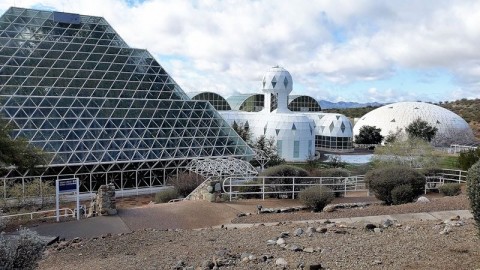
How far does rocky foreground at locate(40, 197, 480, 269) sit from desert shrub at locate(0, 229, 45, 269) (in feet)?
6.89

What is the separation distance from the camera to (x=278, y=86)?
4912cm

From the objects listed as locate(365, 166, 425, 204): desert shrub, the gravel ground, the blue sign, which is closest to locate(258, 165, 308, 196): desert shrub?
locate(365, 166, 425, 204): desert shrub

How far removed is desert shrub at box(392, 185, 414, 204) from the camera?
16.2 metres

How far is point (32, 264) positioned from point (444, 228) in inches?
315

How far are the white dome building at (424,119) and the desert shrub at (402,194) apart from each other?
4542 cm

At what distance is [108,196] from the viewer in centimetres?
1488

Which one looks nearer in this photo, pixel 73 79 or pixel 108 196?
pixel 108 196

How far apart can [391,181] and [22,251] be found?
45.0ft

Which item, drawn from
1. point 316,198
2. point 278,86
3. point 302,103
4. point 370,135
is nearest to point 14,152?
point 316,198

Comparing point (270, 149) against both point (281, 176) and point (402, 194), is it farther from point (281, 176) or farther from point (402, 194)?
point (402, 194)

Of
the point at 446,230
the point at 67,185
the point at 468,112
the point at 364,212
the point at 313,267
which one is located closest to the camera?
the point at 313,267

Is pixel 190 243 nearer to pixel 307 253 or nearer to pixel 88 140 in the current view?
pixel 307 253

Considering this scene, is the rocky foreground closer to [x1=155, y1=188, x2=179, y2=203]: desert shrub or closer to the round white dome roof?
[x1=155, y1=188, x2=179, y2=203]: desert shrub

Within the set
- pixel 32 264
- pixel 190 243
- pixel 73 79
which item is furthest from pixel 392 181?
pixel 73 79
